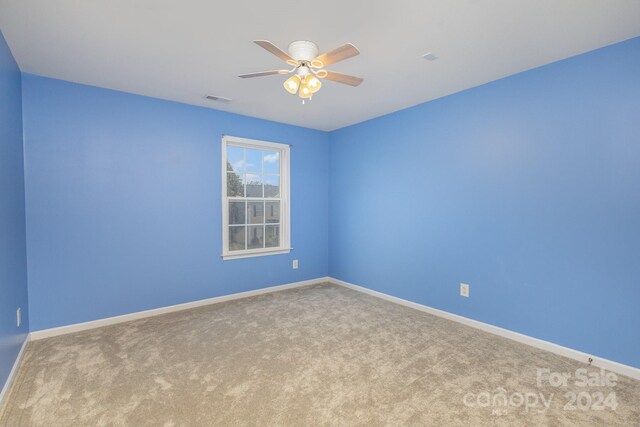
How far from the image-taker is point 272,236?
4.56 meters

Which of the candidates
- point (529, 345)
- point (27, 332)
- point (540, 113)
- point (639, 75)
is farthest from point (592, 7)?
point (27, 332)

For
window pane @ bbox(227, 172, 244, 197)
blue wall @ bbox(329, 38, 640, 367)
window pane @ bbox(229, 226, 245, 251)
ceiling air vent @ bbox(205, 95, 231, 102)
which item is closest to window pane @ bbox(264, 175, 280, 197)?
window pane @ bbox(227, 172, 244, 197)

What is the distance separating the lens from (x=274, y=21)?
2016 mm

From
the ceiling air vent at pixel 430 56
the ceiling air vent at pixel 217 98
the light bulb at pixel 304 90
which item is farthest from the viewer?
the ceiling air vent at pixel 217 98

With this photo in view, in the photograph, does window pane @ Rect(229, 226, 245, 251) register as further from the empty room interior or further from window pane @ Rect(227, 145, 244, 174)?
window pane @ Rect(227, 145, 244, 174)

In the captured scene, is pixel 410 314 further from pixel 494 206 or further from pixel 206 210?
pixel 206 210

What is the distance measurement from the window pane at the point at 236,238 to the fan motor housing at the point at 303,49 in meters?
2.63

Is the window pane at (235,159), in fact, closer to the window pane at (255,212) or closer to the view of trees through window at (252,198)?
the view of trees through window at (252,198)

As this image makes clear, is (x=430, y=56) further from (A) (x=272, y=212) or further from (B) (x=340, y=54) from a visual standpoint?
(A) (x=272, y=212)

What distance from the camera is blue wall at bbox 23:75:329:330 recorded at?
2.87 m

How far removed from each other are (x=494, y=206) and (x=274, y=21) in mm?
2595

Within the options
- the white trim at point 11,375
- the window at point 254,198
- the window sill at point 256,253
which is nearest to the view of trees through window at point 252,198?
the window at point 254,198

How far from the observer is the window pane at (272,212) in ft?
14.8

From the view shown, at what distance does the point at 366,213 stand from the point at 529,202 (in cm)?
207
